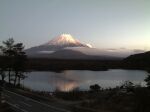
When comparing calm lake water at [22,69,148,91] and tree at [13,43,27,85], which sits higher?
tree at [13,43,27,85]

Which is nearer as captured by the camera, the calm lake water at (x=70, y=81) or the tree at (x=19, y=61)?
the tree at (x=19, y=61)

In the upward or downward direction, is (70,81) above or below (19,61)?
below

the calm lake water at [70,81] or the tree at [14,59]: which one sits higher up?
the tree at [14,59]

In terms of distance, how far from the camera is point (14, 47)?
59531 millimetres

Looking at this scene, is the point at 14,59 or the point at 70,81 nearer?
the point at 14,59

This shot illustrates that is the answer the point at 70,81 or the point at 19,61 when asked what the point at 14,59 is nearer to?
the point at 19,61

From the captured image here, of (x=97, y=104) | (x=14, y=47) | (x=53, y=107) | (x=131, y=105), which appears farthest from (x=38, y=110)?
(x=14, y=47)

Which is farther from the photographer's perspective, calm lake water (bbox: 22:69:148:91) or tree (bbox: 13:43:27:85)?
calm lake water (bbox: 22:69:148:91)

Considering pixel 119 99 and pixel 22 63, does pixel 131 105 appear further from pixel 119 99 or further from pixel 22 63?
pixel 22 63

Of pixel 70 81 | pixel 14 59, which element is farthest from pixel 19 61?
pixel 70 81

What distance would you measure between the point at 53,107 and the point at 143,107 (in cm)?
892

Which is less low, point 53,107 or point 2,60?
point 2,60

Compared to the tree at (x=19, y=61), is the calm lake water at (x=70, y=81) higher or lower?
lower

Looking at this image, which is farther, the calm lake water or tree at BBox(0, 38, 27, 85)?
the calm lake water
